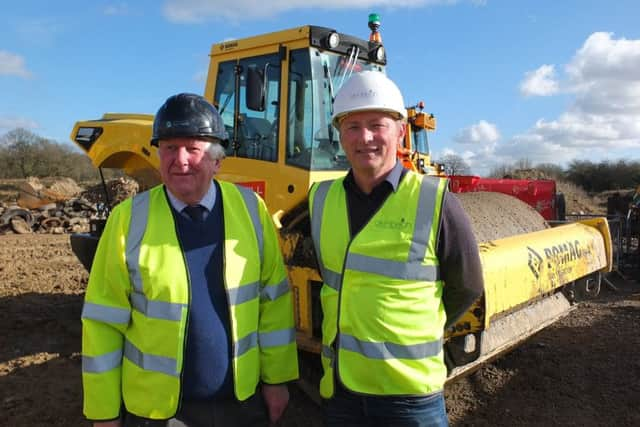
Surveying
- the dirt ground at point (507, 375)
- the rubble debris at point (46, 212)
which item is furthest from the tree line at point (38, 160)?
the dirt ground at point (507, 375)

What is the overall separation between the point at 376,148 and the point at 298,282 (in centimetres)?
184

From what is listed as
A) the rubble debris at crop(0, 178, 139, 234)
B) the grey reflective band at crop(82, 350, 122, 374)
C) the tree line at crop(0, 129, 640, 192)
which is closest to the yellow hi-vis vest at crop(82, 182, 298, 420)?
the grey reflective band at crop(82, 350, 122, 374)

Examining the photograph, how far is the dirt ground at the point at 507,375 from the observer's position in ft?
12.9

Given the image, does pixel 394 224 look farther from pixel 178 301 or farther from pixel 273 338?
pixel 178 301

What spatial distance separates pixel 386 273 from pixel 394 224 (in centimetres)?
18

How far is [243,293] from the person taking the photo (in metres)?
1.91

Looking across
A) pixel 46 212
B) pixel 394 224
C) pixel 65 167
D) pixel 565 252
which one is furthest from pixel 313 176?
pixel 65 167

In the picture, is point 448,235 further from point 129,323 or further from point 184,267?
point 129,323

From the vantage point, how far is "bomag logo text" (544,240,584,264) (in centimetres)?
373

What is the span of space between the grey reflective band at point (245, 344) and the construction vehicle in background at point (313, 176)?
1.45 meters

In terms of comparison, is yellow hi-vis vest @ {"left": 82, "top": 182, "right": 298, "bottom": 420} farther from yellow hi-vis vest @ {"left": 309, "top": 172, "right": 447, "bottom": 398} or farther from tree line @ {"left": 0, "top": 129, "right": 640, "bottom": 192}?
tree line @ {"left": 0, "top": 129, "right": 640, "bottom": 192}

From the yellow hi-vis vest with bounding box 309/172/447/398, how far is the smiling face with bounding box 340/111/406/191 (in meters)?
0.11

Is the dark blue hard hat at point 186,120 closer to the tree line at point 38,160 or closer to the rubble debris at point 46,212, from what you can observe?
the rubble debris at point 46,212

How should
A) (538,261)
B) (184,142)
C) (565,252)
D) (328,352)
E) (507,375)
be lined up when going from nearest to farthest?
(184,142) → (328,352) → (538,261) → (565,252) → (507,375)
